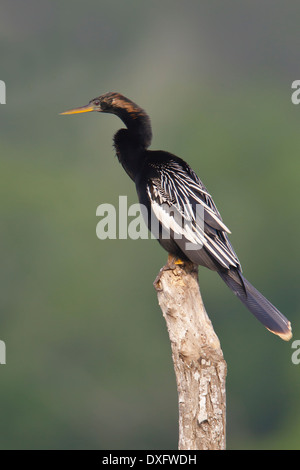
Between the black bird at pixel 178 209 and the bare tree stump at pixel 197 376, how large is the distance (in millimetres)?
409

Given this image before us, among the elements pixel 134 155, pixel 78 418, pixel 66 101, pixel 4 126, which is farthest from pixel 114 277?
pixel 134 155

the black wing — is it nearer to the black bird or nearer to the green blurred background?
the black bird

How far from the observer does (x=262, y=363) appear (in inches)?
971

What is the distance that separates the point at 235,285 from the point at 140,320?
2007 centimetres

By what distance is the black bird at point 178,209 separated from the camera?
5395 millimetres

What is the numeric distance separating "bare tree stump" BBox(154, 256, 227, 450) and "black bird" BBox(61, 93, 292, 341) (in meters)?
0.41

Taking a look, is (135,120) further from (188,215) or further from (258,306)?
(258,306)

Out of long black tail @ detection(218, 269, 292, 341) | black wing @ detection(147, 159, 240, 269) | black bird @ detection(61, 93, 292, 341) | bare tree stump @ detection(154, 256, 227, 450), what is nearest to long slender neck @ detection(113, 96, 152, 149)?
black bird @ detection(61, 93, 292, 341)

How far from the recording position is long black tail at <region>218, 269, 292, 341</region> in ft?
17.6

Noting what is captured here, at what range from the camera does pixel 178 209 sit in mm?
5688

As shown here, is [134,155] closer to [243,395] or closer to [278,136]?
[243,395]

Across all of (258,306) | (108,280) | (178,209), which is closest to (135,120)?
(178,209)

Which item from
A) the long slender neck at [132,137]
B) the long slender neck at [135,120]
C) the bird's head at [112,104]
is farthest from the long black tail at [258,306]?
the bird's head at [112,104]

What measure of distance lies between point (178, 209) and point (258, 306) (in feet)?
2.78
